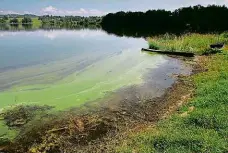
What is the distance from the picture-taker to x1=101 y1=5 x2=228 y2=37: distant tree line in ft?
190

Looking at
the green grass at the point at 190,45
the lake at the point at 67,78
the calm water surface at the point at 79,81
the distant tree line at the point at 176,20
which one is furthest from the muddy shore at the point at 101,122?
the distant tree line at the point at 176,20

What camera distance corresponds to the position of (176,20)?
242 feet

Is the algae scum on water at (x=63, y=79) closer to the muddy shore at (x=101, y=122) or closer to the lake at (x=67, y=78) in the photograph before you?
the lake at (x=67, y=78)

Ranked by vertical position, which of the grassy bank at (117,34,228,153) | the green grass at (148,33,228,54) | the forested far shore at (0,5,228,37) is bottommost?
the grassy bank at (117,34,228,153)

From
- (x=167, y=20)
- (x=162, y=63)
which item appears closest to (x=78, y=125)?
(x=162, y=63)

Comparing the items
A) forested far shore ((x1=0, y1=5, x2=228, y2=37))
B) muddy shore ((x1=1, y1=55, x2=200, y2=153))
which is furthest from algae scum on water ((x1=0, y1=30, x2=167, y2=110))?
forested far shore ((x1=0, y1=5, x2=228, y2=37))

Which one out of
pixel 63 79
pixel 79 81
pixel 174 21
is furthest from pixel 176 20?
pixel 79 81

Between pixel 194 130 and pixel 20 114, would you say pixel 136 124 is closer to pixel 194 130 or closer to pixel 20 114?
pixel 194 130

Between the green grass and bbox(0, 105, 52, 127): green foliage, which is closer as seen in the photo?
bbox(0, 105, 52, 127): green foliage

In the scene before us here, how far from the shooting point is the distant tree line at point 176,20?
58.0 meters

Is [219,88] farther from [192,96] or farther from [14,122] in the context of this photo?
[14,122]

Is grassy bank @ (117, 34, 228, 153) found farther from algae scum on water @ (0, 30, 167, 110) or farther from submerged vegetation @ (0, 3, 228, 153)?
algae scum on water @ (0, 30, 167, 110)

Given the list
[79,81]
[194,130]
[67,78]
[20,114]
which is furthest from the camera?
[67,78]

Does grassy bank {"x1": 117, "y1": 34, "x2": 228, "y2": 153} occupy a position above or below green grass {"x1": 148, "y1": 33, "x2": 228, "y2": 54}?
below
